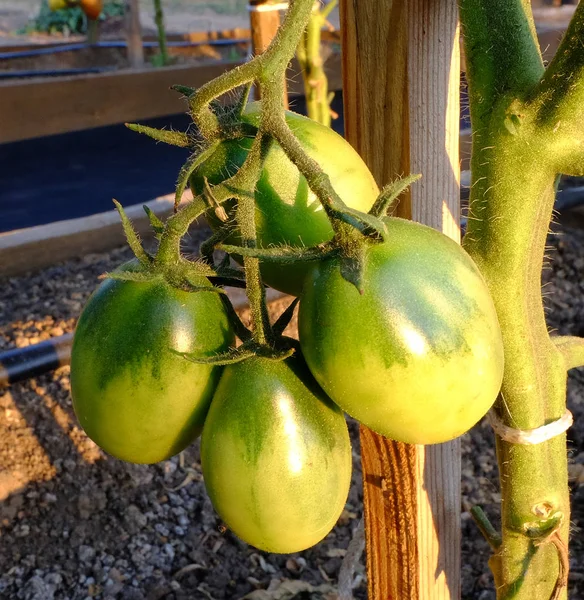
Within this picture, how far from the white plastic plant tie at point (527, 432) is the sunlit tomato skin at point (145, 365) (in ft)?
0.96

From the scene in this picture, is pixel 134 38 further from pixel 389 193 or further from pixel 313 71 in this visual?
pixel 389 193

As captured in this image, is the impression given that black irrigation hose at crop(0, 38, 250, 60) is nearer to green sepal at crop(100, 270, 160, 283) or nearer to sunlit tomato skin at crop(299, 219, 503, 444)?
green sepal at crop(100, 270, 160, 283)

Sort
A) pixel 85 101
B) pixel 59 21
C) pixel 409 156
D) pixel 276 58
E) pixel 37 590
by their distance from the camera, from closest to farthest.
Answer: pixel 276 58 < pixel 409 156 < pixel 37 590 < pixel 85 101 < pixel 59 21

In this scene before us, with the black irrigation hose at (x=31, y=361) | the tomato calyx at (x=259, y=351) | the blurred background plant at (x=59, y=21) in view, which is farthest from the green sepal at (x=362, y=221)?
the blurred background plant at (x=59, y=21)

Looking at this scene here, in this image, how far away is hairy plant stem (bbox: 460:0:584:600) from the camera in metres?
0.58

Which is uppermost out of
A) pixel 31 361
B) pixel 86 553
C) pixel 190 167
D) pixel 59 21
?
pixel 190 167

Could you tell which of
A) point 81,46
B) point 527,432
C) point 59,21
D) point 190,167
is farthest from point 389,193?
point 59,21

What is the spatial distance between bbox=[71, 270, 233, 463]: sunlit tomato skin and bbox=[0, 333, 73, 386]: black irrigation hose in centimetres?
117

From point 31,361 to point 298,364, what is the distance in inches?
51.6

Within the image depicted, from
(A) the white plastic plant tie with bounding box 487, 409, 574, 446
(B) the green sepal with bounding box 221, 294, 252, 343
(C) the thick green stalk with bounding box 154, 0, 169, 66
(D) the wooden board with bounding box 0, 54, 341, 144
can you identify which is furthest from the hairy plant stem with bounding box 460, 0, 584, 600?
(C) the thick green stalk with bounding box 154, 0, 169, 66

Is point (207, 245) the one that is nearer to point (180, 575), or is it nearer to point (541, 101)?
point (541, 101)

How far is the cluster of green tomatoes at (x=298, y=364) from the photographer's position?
19.5 inches

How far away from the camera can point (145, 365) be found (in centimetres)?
57

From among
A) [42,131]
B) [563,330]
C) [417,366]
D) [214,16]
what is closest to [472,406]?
[417,366]
